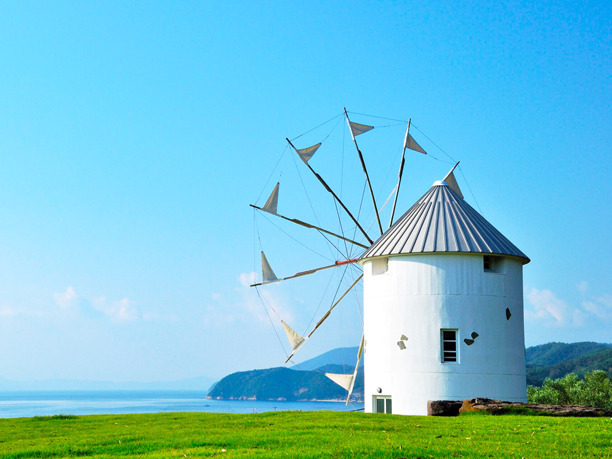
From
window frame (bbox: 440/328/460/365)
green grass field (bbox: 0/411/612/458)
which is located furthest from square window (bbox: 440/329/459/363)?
green grass field (bbox: 0/411/612/458)

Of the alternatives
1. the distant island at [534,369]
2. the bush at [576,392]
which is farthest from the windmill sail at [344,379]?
the bush at [576,392]

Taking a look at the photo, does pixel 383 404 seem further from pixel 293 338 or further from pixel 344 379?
pixel 293 338

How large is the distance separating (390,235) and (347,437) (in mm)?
14160

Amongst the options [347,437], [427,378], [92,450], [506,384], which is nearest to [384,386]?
[427,378]

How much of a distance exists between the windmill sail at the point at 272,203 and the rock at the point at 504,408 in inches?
652

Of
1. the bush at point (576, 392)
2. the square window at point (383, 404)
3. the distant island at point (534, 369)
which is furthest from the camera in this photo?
the distant island at point (534, 369)

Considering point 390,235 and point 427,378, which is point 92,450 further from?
point 390,235

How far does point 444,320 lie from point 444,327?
26 centimetres

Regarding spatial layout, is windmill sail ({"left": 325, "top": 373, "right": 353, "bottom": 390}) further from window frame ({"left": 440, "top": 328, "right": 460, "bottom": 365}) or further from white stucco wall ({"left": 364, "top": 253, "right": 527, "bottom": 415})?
window frame ({"left": 440, "top": 328, "right": 460, "bottom": 365})

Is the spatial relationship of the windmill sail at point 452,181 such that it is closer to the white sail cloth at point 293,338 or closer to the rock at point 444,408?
the white sail cloth at point 293,338

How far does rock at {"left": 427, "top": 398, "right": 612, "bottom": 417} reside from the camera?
18891 mm

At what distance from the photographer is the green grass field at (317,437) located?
1182 centimetres

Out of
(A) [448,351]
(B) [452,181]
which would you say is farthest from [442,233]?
(B) [452,181]

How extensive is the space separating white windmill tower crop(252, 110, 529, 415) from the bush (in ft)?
104
